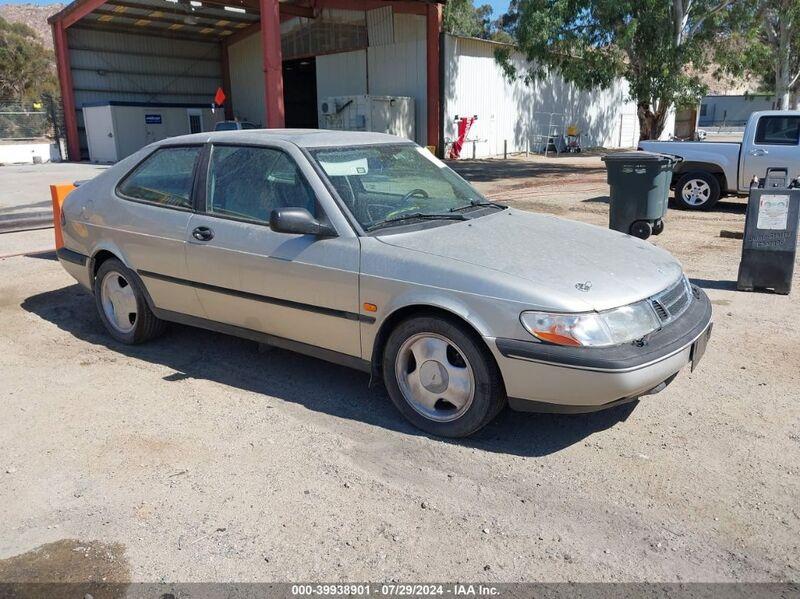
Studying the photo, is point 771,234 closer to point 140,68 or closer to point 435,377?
point 435,377

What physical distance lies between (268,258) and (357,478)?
1520mm

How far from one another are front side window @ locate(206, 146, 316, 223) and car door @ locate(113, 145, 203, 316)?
0.22m

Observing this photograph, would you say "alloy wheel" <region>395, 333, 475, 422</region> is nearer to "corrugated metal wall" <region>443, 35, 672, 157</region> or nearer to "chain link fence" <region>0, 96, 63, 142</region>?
"corrugated metal wall" <region>443, 35, 672, 157</region>

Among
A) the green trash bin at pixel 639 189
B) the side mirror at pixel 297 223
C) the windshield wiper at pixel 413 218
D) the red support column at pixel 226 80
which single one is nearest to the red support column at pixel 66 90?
the red support column at pixel 226 80

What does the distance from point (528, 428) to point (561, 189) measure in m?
13.3

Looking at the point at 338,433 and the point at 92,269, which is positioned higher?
the point at 92,269

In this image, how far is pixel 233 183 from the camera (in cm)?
460

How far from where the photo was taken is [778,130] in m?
11.7

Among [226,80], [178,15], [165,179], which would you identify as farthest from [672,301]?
[226,80]

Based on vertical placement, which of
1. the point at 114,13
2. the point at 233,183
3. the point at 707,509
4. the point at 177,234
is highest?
the point at 114,13

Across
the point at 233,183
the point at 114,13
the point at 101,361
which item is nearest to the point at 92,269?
the point at 101,361

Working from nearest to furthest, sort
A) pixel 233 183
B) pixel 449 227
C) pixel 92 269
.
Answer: pixel 449 227 → pixel 233 183 → pixel 92 269

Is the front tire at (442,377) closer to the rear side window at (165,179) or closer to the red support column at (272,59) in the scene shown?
the rear side window at (165,179)

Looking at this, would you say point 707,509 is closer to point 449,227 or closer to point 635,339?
point 635,339
